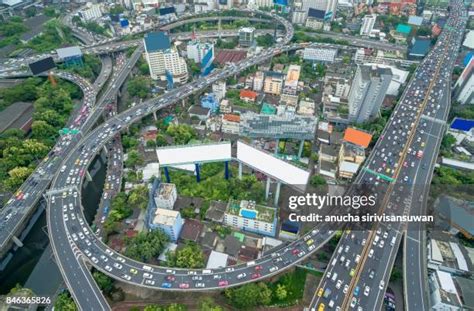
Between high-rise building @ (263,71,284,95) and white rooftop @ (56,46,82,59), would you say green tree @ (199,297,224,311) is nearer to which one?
high-rise building @ (263,71,284,95)

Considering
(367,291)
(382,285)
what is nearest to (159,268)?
(367,291)

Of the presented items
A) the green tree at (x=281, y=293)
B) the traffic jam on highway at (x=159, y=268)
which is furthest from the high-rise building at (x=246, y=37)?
the green tree at (x=281, y=293)

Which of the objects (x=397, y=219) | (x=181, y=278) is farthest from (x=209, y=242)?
(x=397, y=219)

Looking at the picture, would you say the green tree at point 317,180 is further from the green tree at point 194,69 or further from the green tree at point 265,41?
the green tree at point 265,41

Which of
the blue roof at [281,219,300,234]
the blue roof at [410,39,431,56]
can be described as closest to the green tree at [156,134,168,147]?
the blue roof at [281,219,300,234]

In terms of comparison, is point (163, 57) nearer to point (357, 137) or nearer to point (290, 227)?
point (357, 137)

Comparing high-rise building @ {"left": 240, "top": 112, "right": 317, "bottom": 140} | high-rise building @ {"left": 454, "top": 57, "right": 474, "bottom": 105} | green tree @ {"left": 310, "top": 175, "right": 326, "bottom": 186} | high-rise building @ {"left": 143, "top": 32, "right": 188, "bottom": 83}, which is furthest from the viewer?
high-rise building @ {"left": 143, "top": 32, "right": 188, "bottom": 83}
